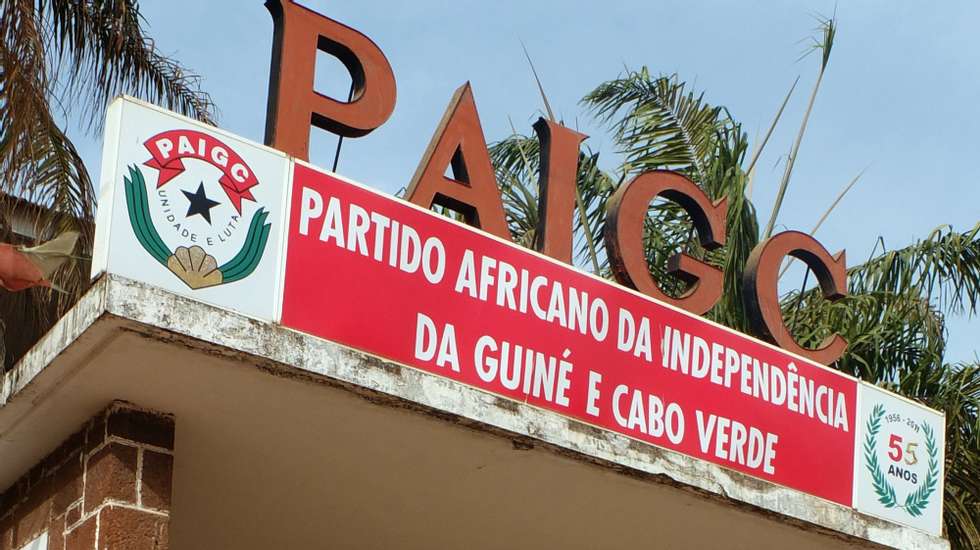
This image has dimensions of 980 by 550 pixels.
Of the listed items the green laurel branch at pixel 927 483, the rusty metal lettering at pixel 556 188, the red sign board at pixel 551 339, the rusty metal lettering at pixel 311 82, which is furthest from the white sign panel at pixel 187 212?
the green laurel branch at pixel 927 483

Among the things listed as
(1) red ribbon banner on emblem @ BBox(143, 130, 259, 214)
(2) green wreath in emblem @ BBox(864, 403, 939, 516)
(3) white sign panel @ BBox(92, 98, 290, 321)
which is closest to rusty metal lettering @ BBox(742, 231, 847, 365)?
(2) green wreath in emblem @ BBox(864, 403, 939, 516)

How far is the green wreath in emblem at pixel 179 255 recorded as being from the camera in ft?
23.5

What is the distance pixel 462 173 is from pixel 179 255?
2573mm

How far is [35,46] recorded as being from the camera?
1399 cm

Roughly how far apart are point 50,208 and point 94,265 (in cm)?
814

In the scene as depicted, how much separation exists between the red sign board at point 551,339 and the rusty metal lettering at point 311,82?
0.68 m

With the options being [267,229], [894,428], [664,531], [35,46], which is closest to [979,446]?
[894,428]

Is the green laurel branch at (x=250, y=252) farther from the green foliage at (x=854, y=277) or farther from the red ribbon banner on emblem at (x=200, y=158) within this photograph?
the green foliage at (x=854, y=277)

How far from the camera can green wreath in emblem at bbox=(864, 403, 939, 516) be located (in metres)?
10.1

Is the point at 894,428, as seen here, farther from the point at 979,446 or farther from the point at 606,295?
the point at 979,446

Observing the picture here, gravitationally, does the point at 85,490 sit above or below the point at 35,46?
below

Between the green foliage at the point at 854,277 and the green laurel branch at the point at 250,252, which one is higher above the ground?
the green foliage at the point at 854,277

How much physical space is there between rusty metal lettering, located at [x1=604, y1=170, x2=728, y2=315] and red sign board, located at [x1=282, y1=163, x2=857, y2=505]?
41cm

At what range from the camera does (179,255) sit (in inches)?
285
